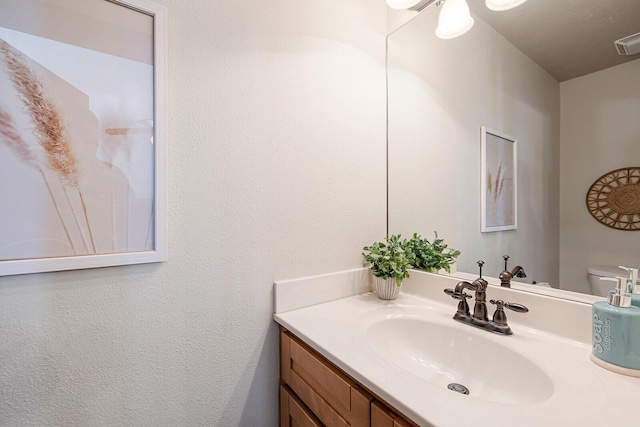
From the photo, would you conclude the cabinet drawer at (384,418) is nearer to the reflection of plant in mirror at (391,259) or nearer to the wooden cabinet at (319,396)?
the wooden cabinet at (319,396)

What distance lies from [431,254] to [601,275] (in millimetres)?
496

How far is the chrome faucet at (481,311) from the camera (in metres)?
0.80

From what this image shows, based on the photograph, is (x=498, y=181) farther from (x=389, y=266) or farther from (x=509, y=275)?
(x=389, y=266)

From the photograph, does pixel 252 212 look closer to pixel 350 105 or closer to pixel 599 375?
pixel 350 105

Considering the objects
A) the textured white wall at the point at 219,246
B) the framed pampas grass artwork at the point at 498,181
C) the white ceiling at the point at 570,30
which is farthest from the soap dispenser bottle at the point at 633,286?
the textured white wall at the point at 219,246

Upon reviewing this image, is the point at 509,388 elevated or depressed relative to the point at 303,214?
depressed

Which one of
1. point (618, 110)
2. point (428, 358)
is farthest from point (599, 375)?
point (618, 110)

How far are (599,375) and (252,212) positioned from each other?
0.94 m

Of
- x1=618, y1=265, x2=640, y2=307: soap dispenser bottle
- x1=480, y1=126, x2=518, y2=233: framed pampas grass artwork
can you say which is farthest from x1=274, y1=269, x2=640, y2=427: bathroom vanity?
x1=480, y1=126, x2=518, y2=233: framed pampas grass artwork

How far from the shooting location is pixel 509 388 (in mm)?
693

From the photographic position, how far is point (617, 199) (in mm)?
738

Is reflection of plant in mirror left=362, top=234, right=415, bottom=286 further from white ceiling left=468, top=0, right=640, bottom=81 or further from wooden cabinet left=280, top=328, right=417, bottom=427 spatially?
white ceiling left=468, top=0, right=640, bottom=81

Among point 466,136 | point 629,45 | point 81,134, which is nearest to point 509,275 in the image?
point 466,136

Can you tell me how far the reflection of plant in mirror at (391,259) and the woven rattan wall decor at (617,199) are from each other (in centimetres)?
56
